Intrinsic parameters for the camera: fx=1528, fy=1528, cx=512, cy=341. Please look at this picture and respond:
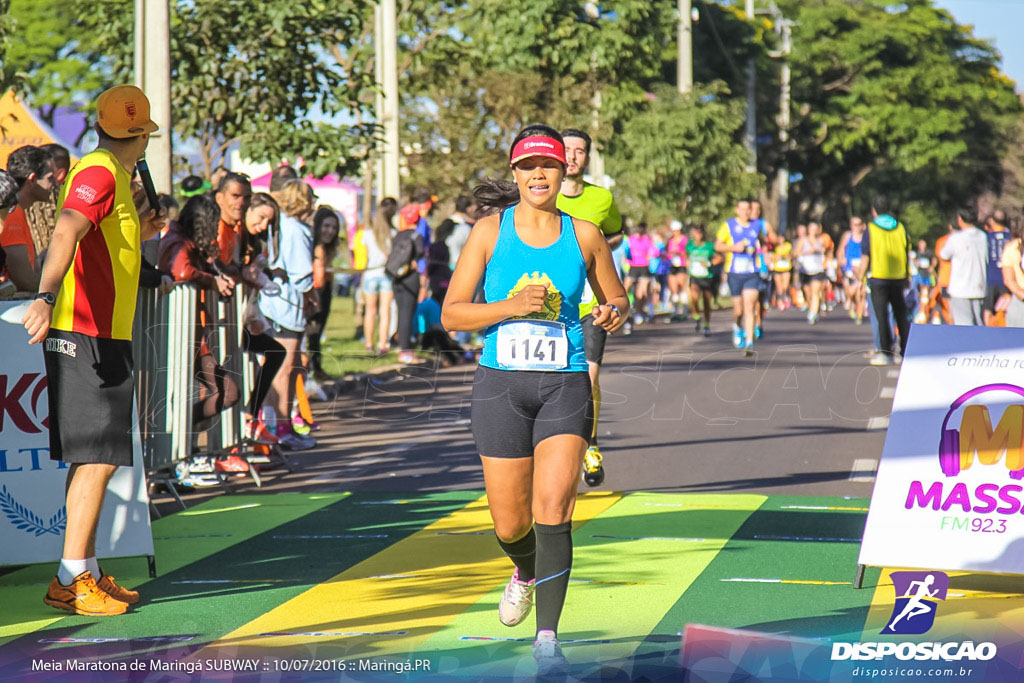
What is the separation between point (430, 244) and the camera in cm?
1841

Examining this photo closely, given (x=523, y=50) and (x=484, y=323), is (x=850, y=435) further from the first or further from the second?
(x=523, y=50)

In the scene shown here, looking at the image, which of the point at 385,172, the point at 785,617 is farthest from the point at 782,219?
the point at 785,617

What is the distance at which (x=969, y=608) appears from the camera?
247 inches

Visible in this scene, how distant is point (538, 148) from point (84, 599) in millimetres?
2660

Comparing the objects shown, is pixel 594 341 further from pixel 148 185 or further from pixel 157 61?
pixel 157 61

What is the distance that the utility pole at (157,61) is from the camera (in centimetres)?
1200

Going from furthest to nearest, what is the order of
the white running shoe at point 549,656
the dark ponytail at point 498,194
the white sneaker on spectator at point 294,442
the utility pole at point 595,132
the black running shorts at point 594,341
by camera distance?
1. the utility pole at point 595,132
2. the white sneaker on spectator at point 294,442
3. the black running shorts at point 594,341
4. the dark ponytail at point 498,194
5. the white running shoe at point 549,656

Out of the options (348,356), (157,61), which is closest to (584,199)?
(157,61)

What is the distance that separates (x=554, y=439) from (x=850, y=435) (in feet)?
25.5

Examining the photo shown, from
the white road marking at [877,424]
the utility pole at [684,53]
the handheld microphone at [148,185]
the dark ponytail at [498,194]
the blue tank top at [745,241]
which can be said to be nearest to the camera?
the dark ponytail at [498,194]

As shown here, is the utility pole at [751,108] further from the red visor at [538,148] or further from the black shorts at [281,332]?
the red visor at [538,148]

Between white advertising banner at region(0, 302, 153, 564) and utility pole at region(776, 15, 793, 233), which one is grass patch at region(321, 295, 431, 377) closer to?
white advertising banner at region(0, 302, 153, 564)

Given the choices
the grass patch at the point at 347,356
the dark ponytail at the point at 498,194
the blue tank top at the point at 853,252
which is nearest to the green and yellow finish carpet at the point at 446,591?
the dark ponytail at the point at 498,194

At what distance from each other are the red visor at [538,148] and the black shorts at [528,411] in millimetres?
764
